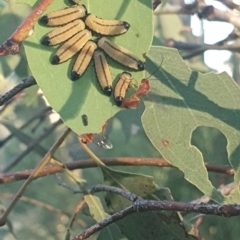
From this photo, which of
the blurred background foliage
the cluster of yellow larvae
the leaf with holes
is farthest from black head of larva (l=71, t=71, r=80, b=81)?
the blurred background foliage

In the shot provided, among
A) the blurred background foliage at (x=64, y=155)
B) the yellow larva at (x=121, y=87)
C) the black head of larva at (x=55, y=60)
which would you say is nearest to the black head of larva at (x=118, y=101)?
the yellow larva at (x=121, y=87)

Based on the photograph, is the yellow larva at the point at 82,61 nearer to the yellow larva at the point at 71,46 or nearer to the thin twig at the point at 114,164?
Result: the yellow larva at the point at 71,46

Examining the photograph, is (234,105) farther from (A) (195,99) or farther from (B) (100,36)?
(B) (100,36)

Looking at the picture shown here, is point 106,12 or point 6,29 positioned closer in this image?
point 106,12

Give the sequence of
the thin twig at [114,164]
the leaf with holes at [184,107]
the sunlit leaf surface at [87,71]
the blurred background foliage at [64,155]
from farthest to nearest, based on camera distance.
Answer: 1. the blurred background foliage at [64,155]
2. the thin twig at [114,164]
3. the leaf with holes at [184,107]
4. the sunlit leaf surface at [87,71]

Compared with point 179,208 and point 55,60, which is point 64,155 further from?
point 179,208

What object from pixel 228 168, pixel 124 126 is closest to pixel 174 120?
pixel 228 168
